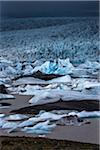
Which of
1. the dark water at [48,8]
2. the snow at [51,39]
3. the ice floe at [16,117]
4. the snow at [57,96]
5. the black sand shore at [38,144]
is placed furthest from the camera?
the snow at [51,39]

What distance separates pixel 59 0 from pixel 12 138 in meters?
2.61

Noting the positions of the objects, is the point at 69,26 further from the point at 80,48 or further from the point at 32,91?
the point at 32,91

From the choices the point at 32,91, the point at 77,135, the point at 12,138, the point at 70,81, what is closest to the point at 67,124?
the point at 77,135

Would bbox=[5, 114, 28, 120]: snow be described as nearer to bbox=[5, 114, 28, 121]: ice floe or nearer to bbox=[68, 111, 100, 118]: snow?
bbox=[5, 114, 28, 121]: ice floe

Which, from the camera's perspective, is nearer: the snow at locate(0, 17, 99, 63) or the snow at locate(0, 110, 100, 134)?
the snow at locate(0, 110, 100, 134)

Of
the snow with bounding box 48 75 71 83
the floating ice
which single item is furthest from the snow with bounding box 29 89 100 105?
the floating ice

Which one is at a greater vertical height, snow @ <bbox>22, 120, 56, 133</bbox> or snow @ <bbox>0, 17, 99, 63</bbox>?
snow @ <bbox>0, 17, 99, 63</bbox>

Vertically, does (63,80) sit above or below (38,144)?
below

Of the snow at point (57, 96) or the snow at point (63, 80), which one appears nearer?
the snow at point (57, 96)

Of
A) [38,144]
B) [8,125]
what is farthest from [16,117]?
[38,144]

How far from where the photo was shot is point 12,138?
332 centimetres

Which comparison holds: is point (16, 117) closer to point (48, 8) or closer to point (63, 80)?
point (63, 80)

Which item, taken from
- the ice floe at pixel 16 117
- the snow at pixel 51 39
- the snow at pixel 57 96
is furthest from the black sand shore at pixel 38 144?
the snow at pixel 51 39

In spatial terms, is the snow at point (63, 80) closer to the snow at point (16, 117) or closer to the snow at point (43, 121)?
the snow at point (43, 121)
